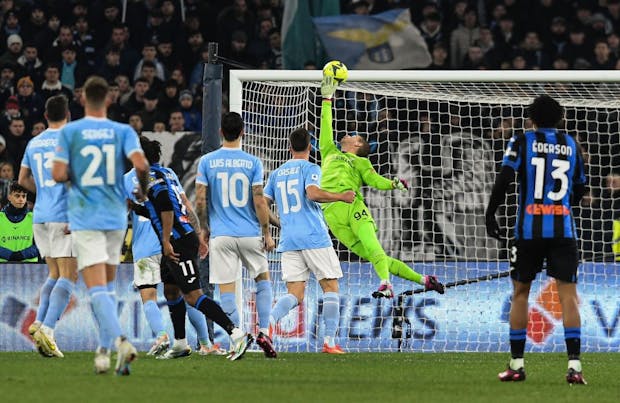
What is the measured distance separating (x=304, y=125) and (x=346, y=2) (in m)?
7.30

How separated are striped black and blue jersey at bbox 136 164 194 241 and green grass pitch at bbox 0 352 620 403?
3.71 ft

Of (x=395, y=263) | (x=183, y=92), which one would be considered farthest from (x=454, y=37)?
(x=395, y=263)

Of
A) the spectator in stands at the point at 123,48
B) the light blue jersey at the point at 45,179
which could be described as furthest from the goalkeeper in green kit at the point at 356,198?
the spectator in stands at the point at 123,48

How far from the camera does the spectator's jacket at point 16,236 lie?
14523 millimetres

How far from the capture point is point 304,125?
1462 cm

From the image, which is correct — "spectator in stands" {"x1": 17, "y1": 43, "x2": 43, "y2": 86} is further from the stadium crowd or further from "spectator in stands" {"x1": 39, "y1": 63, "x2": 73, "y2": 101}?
"spectator in stands" {"x1": 39, "y1": 63, "x2": 73, "y2": 101}

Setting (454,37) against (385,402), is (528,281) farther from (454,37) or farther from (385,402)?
Answer: (454,37)

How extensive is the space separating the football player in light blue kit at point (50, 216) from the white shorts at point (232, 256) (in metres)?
1.22

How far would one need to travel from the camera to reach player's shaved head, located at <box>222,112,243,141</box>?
36.3 ft

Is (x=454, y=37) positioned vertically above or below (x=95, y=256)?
above

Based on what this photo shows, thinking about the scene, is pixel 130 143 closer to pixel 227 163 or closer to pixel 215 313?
pixel 227 163

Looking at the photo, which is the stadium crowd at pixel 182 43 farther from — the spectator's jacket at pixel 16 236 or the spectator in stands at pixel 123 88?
the spectator's jacket at pixel 16 236

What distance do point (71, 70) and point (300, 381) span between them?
11608 mm

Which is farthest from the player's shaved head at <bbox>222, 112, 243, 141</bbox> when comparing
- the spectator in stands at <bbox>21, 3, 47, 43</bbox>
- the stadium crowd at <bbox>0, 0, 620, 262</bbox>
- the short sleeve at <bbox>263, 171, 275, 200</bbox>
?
the spectator in stands at <bbox>21, 3, 47, 43</bbox>
